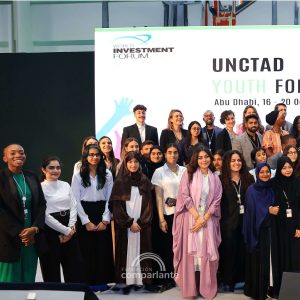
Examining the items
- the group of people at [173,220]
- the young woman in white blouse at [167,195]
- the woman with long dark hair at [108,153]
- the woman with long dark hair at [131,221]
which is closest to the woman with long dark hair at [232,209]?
the group of people at [173,220]

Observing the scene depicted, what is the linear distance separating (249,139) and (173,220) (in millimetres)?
1448

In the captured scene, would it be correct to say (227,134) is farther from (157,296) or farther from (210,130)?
(157,296)

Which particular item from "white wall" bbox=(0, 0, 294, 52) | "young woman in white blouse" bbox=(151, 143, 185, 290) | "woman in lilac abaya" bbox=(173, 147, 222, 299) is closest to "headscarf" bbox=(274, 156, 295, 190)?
"woman in lilac abaya" bbox=(173, 147, 222, 299)

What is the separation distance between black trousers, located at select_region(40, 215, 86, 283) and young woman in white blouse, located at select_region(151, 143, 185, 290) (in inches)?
36.5

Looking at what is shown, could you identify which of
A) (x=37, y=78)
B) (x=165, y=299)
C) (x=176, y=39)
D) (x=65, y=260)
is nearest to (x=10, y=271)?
(x=65, y=260)

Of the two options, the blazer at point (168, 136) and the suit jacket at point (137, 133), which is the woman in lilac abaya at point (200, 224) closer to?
the blazer at point (168, 136)

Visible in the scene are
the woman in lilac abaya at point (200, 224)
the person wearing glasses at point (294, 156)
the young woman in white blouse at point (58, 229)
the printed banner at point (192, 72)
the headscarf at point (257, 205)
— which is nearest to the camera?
the young woman in white blouse at point (58, 229)

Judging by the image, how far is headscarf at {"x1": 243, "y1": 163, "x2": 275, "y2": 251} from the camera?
617cm

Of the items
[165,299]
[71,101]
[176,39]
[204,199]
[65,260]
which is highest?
[176,39]

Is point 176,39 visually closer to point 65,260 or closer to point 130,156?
point 130,156

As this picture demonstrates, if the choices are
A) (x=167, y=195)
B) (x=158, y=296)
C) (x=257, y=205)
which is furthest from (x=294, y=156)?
(x=158, y=296)

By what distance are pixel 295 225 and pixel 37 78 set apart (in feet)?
14.8

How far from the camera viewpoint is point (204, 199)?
6.35m

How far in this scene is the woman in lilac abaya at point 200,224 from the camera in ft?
20.7
